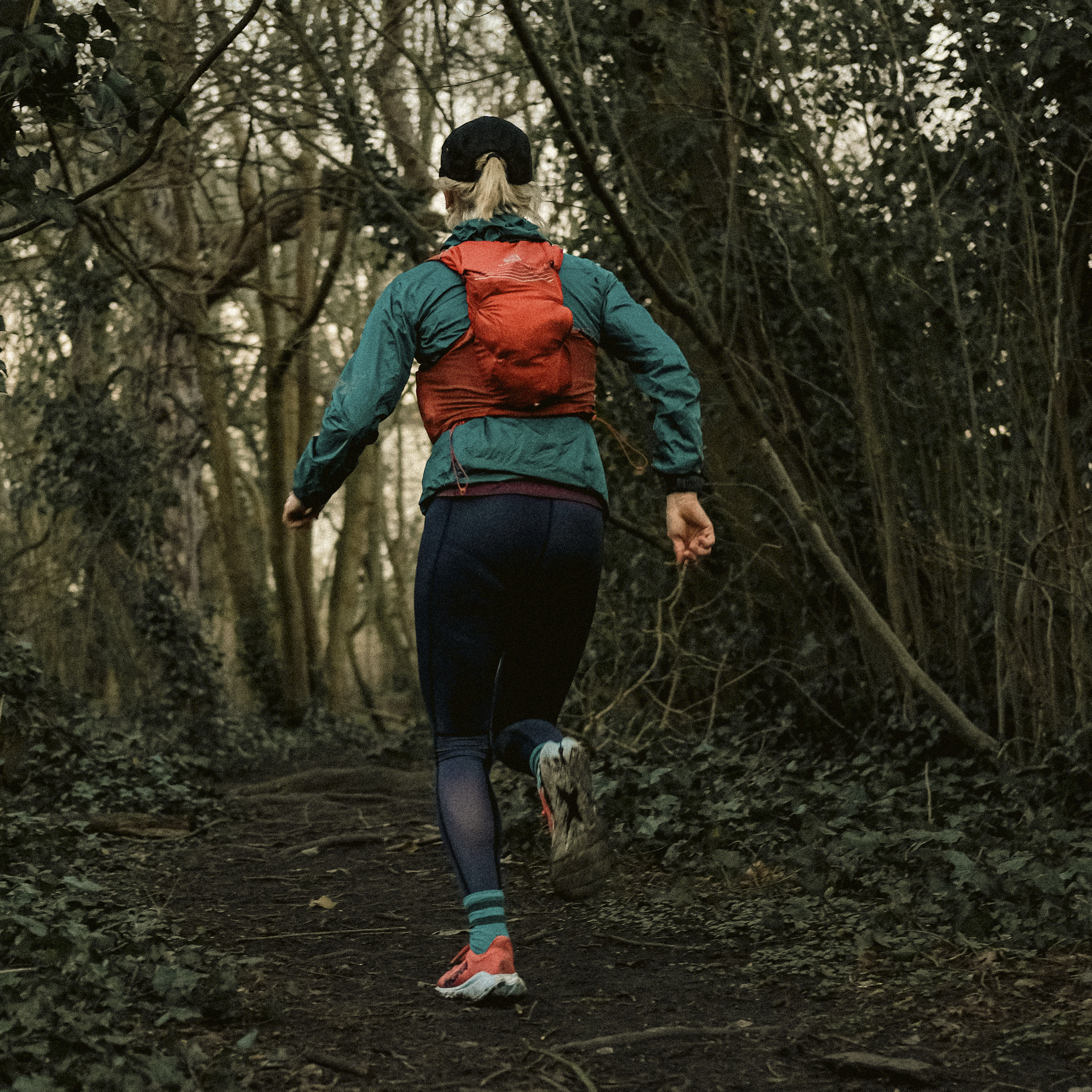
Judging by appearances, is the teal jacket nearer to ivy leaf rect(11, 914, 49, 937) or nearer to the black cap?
the black cap

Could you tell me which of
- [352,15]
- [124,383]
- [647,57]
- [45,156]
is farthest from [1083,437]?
[124,383]

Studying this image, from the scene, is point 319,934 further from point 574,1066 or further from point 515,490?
point 515,490

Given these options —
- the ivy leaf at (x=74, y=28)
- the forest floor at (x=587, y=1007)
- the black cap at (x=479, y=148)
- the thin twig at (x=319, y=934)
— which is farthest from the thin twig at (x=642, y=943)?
the ivy leaf at (x=74, y=28)

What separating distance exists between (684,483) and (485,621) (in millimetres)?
655

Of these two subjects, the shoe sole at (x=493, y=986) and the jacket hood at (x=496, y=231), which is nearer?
the shoe sole at (x=493, y=986)

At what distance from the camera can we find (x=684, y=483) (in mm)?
3383

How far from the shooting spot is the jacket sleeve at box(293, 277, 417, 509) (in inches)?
123

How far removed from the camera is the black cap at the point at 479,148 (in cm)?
331

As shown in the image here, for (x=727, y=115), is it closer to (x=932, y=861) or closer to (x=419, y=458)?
(x=932, y=861)

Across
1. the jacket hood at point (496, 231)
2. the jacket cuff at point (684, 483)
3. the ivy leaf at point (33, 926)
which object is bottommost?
the ivy leaf at point (33, 926)

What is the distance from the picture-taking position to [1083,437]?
16.7ft

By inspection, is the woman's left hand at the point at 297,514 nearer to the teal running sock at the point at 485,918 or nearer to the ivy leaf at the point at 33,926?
the teal running sock at the point at 485,918

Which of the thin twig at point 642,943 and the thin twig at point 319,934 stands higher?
the thin twig at point 319,934

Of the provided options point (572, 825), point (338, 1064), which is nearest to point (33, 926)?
point (338, 1064)
